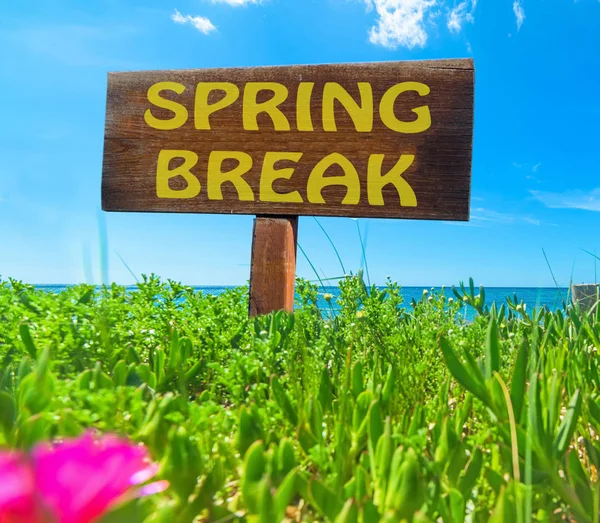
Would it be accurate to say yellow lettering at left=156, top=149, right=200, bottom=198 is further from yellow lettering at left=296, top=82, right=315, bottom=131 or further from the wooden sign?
yellow lettering at left=296, top=82, right=315, bottom=131

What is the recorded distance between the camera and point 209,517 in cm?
122

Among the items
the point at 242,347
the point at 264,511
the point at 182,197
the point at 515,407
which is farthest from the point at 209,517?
the point at 182,197

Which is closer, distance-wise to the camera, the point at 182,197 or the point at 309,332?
the point at 309,332

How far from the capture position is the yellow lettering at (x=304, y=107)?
11.8 feet

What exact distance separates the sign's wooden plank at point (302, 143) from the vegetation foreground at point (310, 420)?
126cm

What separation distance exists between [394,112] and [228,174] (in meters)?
1.18

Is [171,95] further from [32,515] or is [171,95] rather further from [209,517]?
[32,515]

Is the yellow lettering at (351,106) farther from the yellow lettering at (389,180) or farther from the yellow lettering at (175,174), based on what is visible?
the yellow lettering at (175,174)

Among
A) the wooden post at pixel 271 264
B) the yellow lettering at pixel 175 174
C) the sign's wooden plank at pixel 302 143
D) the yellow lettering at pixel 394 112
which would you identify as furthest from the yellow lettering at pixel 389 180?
the yellow lettering at pixel 175 174

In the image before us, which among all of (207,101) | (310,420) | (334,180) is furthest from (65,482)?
(207,101)

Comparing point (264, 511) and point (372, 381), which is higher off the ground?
point (372, 381)

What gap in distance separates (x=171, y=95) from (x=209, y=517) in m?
3.22

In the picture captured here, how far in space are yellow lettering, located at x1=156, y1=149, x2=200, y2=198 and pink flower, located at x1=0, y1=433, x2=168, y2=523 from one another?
3.22 metres

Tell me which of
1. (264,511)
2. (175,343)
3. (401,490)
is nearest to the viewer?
(264,511)
